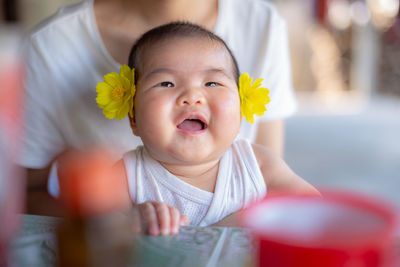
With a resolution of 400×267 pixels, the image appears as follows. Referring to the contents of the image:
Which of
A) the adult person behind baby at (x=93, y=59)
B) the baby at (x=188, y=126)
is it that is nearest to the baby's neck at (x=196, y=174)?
the baby at (x=188, y=126)

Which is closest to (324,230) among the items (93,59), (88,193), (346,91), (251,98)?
(88,193)

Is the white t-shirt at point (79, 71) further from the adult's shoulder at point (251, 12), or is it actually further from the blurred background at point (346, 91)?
the blurred background at point (346, 91)

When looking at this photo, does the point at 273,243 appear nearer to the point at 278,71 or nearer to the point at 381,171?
the point at 278,71

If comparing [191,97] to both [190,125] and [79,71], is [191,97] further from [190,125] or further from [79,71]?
[79,71]

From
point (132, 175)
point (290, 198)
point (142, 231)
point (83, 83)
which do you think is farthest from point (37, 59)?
point (290, 198)

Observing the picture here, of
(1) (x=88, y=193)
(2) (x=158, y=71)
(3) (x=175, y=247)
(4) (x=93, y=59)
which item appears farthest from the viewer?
(4) (x=93, y=59)

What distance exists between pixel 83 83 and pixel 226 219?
26 cm

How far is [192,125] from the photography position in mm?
376

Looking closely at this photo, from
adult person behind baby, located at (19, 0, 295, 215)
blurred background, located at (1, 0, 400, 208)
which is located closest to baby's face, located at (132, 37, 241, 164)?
adult person behind baby, located at (19, 0, 295, 215)

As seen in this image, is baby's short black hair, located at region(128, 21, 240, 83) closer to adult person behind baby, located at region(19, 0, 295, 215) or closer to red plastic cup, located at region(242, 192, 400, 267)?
adult person behind baby, located at region(19, 0, 295, 215)

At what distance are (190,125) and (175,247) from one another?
0.12 meters

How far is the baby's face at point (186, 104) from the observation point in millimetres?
369

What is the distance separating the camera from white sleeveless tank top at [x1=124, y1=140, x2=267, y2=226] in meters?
0.40

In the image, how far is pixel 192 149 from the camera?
1.24 feet
